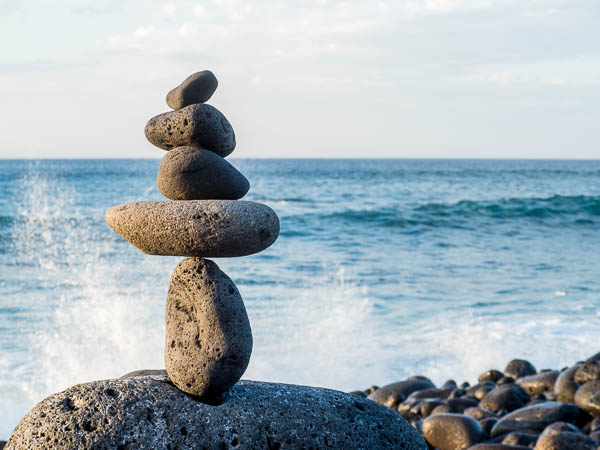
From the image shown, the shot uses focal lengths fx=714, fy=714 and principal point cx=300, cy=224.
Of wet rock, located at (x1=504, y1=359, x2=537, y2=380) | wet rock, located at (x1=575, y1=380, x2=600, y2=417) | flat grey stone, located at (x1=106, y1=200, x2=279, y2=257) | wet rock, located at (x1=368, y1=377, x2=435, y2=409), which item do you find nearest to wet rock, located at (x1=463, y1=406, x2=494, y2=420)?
wet rock, located at (x1=575, y1=380, x2=600, y2=417)

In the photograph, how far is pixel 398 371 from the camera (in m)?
8.77

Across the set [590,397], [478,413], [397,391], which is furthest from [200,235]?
[397,391]

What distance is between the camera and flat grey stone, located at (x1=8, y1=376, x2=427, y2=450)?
343 centimetres

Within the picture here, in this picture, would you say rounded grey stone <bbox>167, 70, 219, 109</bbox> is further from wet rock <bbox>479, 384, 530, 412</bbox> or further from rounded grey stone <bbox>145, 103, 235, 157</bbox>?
wet rock <bbox>479, 384, 530, 412</bbox>

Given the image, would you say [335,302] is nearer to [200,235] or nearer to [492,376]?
[492,376]

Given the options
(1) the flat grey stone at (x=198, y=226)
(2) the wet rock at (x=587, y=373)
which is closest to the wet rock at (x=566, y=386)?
(2) the wet rock at (x=587, y=373)

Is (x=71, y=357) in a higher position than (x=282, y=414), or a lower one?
lower

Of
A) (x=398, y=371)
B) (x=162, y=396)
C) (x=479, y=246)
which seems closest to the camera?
(x=162, y=396)

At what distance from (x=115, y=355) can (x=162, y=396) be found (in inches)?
222

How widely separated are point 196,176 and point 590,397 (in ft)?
14.4

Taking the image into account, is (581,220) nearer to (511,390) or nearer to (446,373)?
(446,373)

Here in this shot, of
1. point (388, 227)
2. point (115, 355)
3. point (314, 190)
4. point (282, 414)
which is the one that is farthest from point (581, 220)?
point (282, 414)

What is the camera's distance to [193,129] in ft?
12.7

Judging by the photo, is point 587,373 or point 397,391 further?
point 397,391
